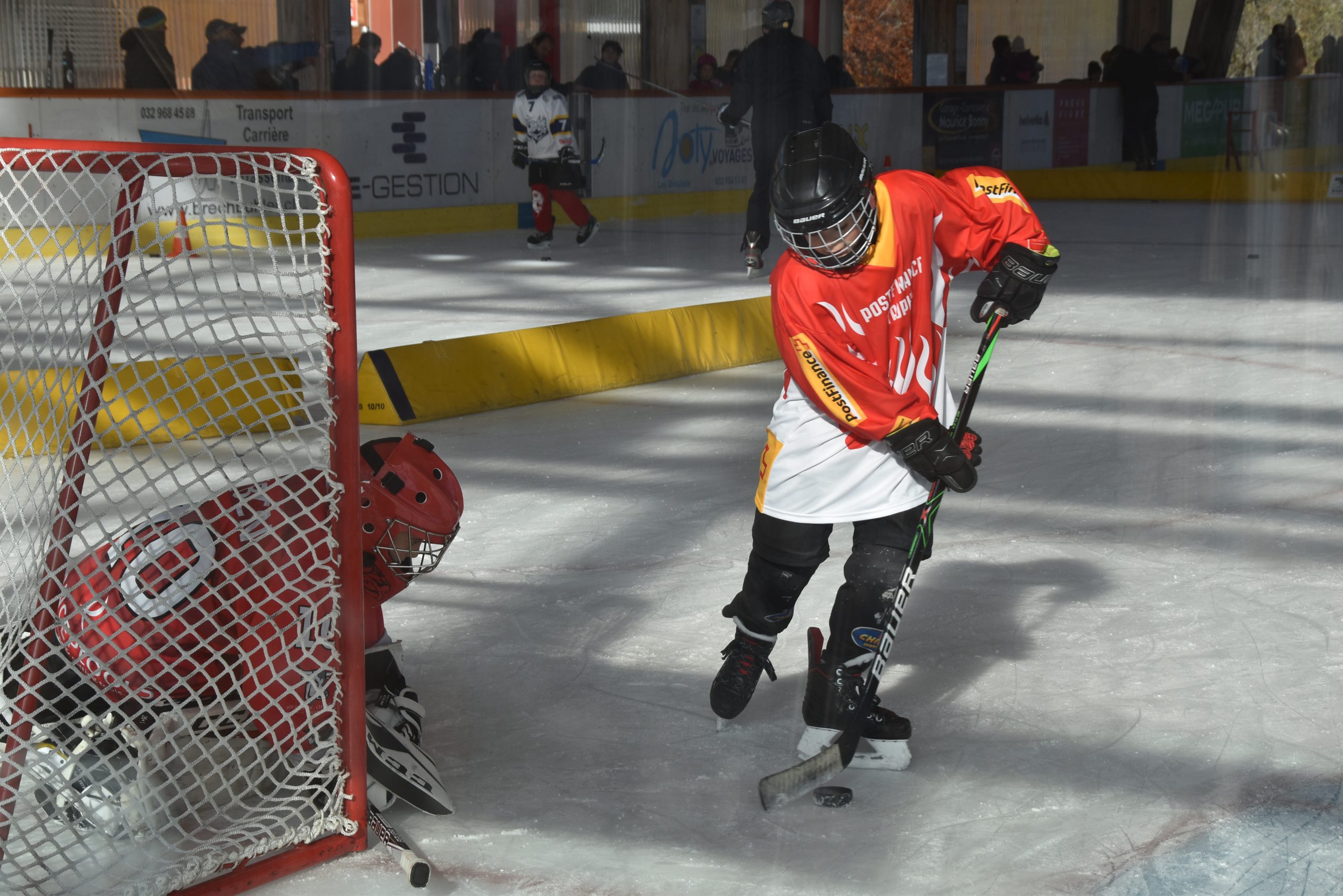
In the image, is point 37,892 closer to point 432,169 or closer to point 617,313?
point 617,313

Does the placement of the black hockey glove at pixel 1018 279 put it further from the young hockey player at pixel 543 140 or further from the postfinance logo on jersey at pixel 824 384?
the young hockey player at pixel 543 140

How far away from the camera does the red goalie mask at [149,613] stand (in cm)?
187

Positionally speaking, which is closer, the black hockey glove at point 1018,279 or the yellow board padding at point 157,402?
the yellow board padding at point 157,402

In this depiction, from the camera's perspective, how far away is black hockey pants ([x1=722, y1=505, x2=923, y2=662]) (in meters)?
2.17

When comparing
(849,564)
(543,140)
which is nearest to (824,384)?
(849,564)

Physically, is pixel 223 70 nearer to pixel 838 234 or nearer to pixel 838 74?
pixel 838 74

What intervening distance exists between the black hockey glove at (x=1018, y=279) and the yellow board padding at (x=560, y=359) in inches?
113

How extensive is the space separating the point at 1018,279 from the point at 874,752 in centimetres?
81

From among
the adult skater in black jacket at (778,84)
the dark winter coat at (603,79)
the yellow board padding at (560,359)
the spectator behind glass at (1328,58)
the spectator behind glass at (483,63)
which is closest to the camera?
the yellow board padding at (560,359)

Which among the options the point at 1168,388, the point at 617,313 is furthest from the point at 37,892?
the point at 617,313

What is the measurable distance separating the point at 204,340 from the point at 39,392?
4.67 ft

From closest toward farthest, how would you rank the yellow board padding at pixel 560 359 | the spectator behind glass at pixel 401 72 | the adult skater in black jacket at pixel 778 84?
the yellow board padding at pixel 560 359
the adult skater in black jacket at pixel 778 84
the spectator behind glass at pixel 401 72

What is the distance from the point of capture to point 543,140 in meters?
8.66

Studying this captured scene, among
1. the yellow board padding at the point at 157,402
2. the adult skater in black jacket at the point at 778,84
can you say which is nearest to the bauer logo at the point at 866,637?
the yellow board padding at the point at 157,402
